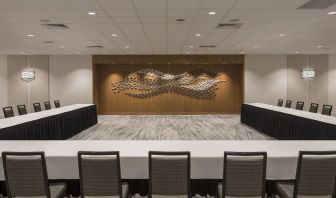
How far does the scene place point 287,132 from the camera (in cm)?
799

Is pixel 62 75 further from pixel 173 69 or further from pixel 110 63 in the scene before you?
pixel 173 69

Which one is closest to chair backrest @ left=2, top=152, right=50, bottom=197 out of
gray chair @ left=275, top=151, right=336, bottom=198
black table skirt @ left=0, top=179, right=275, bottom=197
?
black table skirt @ left=0, top=179, right=275, bottom=197

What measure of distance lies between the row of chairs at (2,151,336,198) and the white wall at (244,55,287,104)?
41.5ft

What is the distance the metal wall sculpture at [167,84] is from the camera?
15.9 m

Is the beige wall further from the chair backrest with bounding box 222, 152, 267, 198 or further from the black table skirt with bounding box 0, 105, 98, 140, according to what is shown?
the chair backrest with bounding box 222, 152, 267, 198

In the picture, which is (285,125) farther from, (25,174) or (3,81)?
(3,81)

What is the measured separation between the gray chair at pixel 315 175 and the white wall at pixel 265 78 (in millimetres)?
12606

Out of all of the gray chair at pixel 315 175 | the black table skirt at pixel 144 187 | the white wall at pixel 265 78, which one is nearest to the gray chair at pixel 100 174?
Answer: the black table skirt at pixel 144 187

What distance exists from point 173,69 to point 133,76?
6.39 ft

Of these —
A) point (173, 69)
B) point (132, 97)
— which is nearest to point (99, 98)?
point (132, 97)

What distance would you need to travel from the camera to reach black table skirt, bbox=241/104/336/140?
6175mm

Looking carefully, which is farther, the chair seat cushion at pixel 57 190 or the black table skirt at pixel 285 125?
the black table skirt at pixel 285 125

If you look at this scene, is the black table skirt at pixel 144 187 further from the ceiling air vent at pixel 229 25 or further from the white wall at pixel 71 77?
the white wall at pixel 71 77

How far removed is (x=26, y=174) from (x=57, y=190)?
1.06 ft
